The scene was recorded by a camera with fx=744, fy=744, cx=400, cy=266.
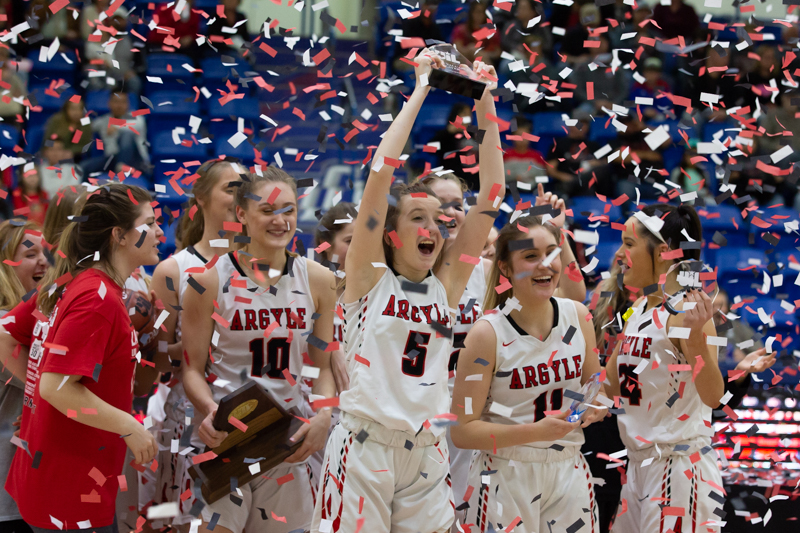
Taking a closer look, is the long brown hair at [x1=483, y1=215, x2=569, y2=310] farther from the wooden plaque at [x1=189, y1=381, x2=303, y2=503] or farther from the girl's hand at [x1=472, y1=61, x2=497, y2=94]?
the wooden plaque at [x1=189, y1=381, x2=303, y2=503]

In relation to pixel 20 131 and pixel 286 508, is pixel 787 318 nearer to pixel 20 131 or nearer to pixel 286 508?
pixel 286 508

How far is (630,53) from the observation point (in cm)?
816

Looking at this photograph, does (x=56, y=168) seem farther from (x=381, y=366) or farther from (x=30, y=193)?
(x=381, y=366)

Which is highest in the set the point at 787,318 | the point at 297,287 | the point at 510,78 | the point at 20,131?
the point at 297,287

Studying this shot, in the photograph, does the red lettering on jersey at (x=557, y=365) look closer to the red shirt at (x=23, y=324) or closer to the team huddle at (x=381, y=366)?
the team huddle at (x=381, y=366)

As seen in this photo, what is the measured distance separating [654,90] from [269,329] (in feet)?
20.2

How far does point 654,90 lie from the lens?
786cm

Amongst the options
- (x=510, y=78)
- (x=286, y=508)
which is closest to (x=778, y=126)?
(x=510, y=78)

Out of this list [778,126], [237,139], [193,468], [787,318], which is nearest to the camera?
[193,468]

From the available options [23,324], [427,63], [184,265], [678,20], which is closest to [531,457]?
[427,63]

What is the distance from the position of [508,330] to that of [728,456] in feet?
7.97

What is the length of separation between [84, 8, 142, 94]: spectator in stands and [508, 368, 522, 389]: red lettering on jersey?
233 inches

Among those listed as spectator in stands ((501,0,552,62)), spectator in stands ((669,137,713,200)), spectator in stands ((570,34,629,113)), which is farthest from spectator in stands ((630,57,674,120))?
spectator in stands ((501,0,552,62))

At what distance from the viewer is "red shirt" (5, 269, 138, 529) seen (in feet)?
8.56
